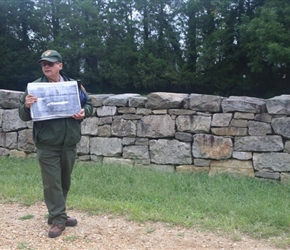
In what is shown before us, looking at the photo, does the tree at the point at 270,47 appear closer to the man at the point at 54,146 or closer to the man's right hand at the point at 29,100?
the man at the point at 54,146

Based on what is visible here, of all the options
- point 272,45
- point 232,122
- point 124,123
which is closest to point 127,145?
point 124,123

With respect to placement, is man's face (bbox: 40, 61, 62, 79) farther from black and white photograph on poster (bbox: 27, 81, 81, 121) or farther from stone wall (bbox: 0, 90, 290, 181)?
stone wall (bbox: 0, 90, 290, 181)

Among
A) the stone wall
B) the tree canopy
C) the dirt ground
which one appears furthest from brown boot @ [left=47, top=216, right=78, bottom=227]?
the tree canopy

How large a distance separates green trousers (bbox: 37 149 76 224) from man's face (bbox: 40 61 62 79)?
67cm

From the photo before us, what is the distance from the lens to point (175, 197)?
4121 millimetres

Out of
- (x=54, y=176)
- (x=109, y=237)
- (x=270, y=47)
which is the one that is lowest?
(x=109, y=237)

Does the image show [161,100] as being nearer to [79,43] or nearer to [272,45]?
[272,45]

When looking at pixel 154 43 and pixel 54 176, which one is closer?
pixel 54 176

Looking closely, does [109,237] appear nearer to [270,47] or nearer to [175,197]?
[175,197]

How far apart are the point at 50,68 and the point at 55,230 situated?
1.39m

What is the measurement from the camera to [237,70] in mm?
12789

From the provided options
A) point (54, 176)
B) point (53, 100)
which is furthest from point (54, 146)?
point (53, 100)

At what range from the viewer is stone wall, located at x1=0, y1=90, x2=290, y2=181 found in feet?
16.2

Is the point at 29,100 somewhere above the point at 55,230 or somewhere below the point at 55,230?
above
